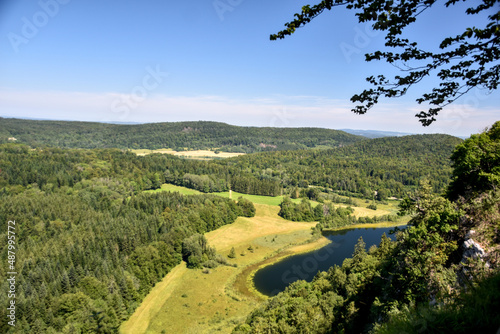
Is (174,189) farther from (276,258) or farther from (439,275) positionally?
(439,275)

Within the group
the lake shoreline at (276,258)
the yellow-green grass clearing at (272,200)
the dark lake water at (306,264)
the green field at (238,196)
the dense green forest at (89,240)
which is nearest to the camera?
the dense green forest at (89,240)

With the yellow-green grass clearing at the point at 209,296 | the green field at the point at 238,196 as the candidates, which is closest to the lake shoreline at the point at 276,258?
the yellow-green grass clearing at the point at 209,296

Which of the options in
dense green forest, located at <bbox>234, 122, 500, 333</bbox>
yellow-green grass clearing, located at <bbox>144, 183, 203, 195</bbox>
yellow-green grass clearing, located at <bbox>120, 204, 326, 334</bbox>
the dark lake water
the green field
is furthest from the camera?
yellow-green grass clearing, located at <bbox>144, 183, 203, 195</bbox>

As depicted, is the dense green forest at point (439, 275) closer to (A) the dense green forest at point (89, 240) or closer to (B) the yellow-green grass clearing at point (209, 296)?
(B) the yellow-green grass clearing at point (209, 296)

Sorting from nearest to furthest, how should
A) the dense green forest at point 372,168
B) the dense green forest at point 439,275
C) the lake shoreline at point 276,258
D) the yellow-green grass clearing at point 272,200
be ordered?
the dense green forest at point 439,275, the lake shoreline at point 276,258, the yellow-green grass clearing at point 272,200, the dense green forest at point 372,168

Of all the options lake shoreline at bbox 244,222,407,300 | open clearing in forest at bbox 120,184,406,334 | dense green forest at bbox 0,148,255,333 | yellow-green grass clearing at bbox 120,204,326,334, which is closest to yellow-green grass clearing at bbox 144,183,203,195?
dense green forest at bbox 0,148,255,333

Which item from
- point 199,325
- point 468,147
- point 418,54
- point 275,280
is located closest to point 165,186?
point 275,280

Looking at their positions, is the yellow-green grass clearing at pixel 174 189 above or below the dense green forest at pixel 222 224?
below

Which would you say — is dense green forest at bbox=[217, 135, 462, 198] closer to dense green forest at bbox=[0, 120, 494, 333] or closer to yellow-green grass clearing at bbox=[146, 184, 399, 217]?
dense green forest at bbox=[0, 120, 494, 333]
